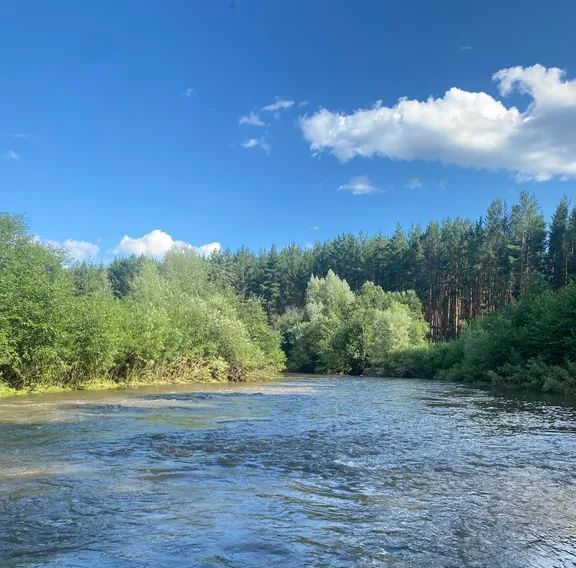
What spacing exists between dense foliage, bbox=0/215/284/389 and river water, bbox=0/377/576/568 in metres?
10.4

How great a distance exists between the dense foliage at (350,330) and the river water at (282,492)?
48.0 m

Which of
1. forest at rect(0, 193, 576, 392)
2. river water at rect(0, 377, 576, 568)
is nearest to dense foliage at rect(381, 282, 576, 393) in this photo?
forest at rect(0, 193, 576, 392)

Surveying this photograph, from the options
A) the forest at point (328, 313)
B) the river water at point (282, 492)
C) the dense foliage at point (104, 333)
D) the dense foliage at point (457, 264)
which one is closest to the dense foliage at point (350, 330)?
the forest at point (328, 313)

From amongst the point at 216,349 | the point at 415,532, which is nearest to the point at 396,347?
the point at 216,349

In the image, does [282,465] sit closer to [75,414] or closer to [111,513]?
[111,513]

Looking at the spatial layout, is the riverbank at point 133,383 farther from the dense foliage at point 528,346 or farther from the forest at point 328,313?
the dense foliage at point 528,346

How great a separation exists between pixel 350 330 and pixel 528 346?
34.5 meters

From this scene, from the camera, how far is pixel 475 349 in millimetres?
45094

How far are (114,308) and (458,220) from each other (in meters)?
81.6

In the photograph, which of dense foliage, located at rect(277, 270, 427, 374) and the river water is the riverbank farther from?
dense foliage, located at rect(277, 270, 427, 374)

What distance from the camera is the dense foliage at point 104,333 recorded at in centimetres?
2839

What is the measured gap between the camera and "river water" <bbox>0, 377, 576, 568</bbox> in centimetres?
677

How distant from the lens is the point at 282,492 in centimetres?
968

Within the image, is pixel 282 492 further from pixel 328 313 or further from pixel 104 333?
pixel 328 313
